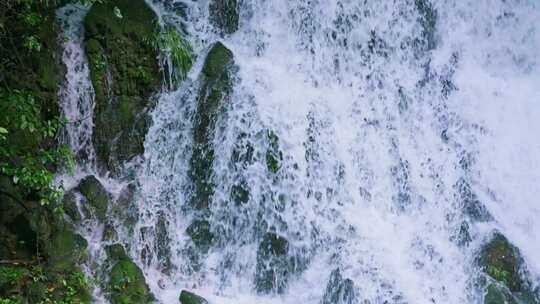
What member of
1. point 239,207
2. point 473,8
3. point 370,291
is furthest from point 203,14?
point 473,8

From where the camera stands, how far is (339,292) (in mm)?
Answer: 8516

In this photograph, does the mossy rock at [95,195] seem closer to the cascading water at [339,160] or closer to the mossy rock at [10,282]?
the cascading water at [339,160]

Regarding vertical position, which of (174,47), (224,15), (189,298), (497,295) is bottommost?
(189,298)

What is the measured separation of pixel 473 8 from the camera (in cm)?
1328

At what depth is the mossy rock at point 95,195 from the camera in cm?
829

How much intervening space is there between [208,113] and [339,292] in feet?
11.2

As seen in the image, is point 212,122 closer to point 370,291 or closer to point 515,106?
point 370,291

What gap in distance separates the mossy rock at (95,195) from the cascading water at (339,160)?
48 centimetres

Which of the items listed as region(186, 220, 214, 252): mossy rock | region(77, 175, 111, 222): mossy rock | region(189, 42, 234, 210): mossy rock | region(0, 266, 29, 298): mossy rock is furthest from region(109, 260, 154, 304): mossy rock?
region(189, 42, 234, 210): mossy rock

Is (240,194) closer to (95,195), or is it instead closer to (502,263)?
(95,195)

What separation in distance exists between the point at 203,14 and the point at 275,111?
2326 millimetres

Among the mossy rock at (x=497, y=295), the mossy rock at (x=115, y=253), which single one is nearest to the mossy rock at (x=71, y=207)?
the mossy rock at (x=115, y=253)

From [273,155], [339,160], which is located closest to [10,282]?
[273,155]

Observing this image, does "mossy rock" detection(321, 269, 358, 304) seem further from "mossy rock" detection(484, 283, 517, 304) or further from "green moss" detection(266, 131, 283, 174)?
"mossy rock" detection(484, 283, 517, 304)
